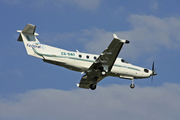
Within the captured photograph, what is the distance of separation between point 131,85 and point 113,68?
3645mm

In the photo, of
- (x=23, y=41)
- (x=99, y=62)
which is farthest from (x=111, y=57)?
(x=23, y=41)

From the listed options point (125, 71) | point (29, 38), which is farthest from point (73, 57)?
point (125, 71)

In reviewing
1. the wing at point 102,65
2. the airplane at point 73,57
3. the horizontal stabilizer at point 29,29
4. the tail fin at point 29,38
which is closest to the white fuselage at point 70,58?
the airplane at point 73,57

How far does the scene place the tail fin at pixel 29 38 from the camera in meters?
39.4

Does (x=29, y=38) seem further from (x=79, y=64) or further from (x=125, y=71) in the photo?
(x=125, y=71)

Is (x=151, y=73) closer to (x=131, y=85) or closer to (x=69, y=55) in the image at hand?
(x=131, y=85)

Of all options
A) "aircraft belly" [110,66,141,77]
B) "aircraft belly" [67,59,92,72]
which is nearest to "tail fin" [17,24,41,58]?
"aircraft belly" [67,59,92,72]

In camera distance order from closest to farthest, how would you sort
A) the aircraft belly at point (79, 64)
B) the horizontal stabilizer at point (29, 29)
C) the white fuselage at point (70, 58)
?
the horizontal stabilizer at point (29, 29) → the white fuselage at point (70, 58) → the aircraft belly at point (79, 64)

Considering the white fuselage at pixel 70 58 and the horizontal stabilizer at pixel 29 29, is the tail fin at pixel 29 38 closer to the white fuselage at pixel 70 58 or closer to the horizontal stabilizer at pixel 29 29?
the horizontal stabilizer at pixel 29 29

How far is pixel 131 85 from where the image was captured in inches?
1704

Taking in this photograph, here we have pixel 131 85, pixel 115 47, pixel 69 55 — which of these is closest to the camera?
pixel 115 47

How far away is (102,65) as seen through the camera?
3994cm

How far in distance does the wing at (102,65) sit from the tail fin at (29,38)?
283 inches

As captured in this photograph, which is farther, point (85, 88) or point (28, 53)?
point (85, 88)
